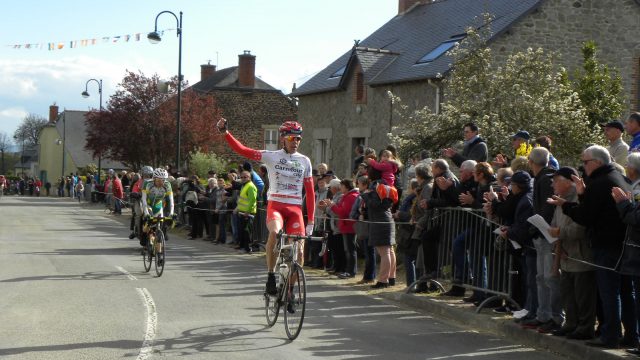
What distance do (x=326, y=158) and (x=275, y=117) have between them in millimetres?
23833

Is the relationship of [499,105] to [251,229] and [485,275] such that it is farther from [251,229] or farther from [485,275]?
[485,275]

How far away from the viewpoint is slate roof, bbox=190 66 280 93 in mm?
61688

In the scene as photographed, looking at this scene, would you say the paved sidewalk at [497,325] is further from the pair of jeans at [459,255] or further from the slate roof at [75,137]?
the slate roof at [75,137]

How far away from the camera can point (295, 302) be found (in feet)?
32.4

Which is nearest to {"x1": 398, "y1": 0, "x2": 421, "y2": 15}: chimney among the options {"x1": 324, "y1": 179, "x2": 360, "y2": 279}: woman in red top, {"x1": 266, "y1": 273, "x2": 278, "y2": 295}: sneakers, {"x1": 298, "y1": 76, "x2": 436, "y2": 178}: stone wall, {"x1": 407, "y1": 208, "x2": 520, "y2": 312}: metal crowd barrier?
{"x1": 298, "y1": 76, "x2": 436, "y2": 178}: stone wall

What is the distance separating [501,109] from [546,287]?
34.3 feet

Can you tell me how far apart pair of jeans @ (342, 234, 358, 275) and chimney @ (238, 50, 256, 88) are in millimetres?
46089

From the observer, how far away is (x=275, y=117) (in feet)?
205

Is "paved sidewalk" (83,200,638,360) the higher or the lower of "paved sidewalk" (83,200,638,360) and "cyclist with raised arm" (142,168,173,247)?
the lower

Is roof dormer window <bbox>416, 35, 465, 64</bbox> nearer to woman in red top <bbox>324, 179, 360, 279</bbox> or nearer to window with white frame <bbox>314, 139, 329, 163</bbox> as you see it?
window with white frame <bbox>314, 139, 329, 163</bbox>

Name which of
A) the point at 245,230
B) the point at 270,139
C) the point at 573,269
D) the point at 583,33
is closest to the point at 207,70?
the point at 270,139

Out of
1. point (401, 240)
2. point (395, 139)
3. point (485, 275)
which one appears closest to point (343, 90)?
point (395, 139)

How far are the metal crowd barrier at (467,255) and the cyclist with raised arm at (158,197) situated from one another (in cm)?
580

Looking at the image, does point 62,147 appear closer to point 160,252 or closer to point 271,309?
point 160,252
